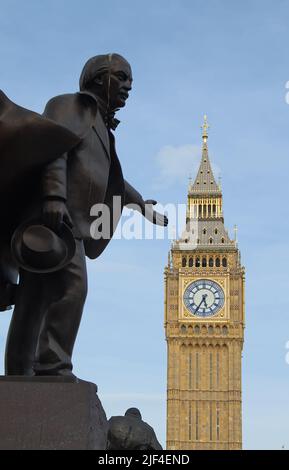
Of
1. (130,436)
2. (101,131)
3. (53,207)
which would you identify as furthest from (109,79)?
(130,436)

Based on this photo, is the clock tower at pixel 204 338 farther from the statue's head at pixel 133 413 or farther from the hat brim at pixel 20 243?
the hat brim at pixel 20 243

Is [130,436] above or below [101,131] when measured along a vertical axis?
below

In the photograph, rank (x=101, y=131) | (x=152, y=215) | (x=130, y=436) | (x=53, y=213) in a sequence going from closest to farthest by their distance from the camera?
(x=53, y=213)
(x=101, y=131)
(x=152, y=215)
(x=130, y=436)

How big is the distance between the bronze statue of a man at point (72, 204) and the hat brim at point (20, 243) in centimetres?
6

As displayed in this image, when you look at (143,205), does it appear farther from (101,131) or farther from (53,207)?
(53,207)

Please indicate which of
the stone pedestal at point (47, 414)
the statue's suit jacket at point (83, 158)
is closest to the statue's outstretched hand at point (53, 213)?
the statue's suit jacket at point (83, 158)

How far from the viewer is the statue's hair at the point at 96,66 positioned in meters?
4.93

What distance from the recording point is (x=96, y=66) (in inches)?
195

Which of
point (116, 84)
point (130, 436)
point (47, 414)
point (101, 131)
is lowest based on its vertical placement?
point (47, 414)

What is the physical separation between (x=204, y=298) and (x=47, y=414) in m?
60.4

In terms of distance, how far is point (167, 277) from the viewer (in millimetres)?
65062

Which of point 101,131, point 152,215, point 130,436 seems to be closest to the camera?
point 101,131
